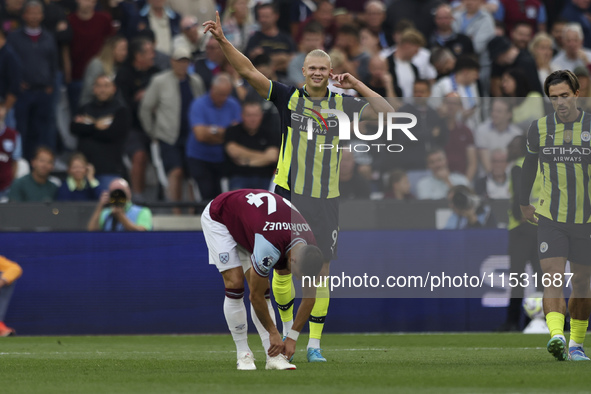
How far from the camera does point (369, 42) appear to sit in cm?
1750

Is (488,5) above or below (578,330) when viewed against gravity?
above

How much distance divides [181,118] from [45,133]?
2073 millimetres

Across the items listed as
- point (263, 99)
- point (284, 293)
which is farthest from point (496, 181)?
point (284, 293)

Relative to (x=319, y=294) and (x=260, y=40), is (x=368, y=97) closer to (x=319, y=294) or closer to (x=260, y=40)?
(x=319, y=294)

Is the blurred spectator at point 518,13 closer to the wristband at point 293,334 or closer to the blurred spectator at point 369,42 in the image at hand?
the blurred spectator at point 369,42

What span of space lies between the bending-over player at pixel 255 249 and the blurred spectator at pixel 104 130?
22.5 ft

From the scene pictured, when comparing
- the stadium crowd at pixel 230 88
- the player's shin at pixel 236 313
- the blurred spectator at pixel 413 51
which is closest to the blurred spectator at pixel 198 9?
the stadium crowd at pixel 230 88

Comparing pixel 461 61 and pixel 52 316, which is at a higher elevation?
pixel 461 61

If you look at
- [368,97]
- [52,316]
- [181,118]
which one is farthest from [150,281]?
[368,97]

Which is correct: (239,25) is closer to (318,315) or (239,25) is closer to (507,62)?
(507,62)

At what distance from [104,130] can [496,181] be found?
5.58 meters

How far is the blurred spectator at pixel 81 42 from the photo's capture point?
1678cm

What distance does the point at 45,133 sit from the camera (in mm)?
16297

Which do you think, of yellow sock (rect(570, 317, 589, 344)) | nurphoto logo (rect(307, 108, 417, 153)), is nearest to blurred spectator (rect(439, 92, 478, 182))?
nurphoto logo (rect(307, 108, 417, 153))
